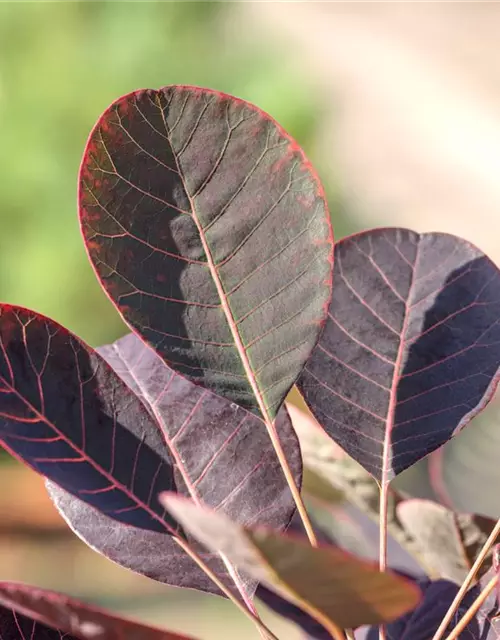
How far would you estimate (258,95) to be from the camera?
7.70 feet

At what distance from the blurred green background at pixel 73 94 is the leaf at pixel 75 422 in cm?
155

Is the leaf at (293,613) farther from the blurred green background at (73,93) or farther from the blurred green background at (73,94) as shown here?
the blurred green background at (73,93)

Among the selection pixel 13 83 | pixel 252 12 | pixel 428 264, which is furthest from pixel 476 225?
pixel 428 264

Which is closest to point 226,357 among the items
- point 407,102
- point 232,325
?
point 232,325

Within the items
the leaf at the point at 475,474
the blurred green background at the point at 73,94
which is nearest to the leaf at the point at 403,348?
the leaf at the point at 475,474

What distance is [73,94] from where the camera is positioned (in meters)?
2.27

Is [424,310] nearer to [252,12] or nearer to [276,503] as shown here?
[276,503]

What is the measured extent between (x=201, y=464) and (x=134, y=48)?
2241 mm

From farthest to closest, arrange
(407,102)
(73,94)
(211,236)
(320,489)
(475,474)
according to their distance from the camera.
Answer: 1. (407,102)
2. (73,94)
3. (475,474)
4. (320,489)
5. (211,236)

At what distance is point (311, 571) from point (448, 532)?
0.69 ft

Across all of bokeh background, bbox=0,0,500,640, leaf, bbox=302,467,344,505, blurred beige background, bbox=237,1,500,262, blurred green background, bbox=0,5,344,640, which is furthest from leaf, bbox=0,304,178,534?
blurred beige background, bbox=237,1,500,262

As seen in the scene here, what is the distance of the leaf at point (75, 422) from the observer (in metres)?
0.23

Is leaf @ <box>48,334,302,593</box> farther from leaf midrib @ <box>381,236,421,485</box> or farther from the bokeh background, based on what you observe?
the bokeh background

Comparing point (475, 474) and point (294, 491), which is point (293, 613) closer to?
point (294, 491)
